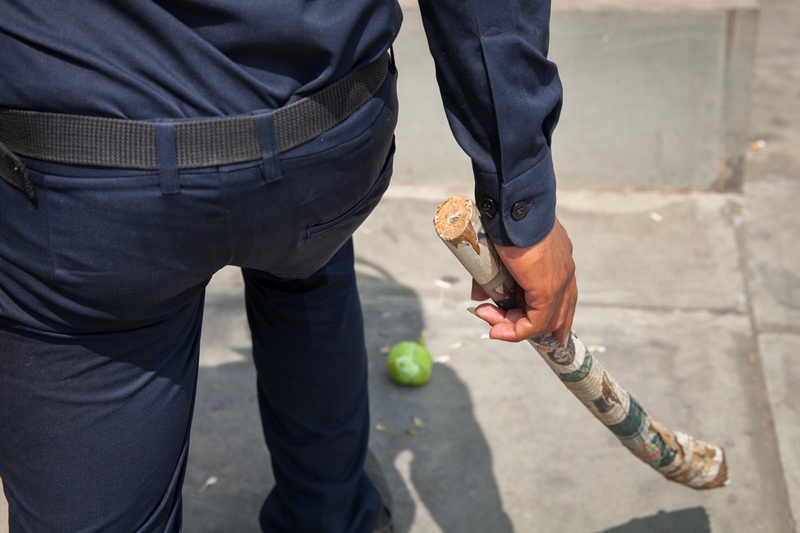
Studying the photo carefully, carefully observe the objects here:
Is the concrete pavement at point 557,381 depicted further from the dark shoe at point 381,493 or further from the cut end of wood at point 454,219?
the cut end of wood at point 454,219

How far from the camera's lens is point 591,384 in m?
1.83

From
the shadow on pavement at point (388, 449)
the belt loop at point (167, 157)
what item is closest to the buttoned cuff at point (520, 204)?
the belt loop at point (167, 157)

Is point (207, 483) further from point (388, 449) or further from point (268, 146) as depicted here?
point (268, 146)

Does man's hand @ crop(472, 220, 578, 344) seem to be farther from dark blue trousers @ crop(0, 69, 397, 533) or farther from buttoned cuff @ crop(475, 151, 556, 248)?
dark blue trousers @ crop(0, 69, 397, 533)

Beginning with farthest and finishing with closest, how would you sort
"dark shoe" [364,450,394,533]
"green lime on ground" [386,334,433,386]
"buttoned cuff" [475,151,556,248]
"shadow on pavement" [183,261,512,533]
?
1. "green lime on ground" [386,334,433,386]
2. "shadow on pavement" [183,261,512,533]
3. "dark shoe" [364,450,394,533]
4. "buttoned cuff" [475,151,556,248]

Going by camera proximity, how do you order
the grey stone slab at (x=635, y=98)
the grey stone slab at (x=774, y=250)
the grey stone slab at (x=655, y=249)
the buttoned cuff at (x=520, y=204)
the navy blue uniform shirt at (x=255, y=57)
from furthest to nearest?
the grey stone slab at (x=635, y=98) → the grey stone slab at (x=655, y=249) → the grey stone slab at (x=774, y=250) → the buttoned cuff at (x=520, y=204) → the navy blue uniform shirt at (x=255, y=57)

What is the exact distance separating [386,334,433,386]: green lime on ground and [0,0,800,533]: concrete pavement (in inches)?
1.8

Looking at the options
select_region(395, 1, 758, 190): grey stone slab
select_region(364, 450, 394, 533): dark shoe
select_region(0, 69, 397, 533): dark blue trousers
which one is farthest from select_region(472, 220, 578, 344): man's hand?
select_region(395, 1, 758, 190): grey stone slab

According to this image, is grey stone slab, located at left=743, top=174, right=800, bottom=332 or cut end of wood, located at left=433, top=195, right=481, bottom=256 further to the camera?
grey stone slab, located at left=743, top=174, right=800, bottom=332

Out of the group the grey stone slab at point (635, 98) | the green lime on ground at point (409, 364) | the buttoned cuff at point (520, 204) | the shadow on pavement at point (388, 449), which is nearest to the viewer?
the buttoned cuff at point (520, 204)

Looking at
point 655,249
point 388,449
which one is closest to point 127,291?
point 388,449

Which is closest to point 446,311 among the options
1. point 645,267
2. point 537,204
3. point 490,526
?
point 645,267

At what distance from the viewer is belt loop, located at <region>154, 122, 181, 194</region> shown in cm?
116

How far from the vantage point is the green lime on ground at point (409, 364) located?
2904 mm
